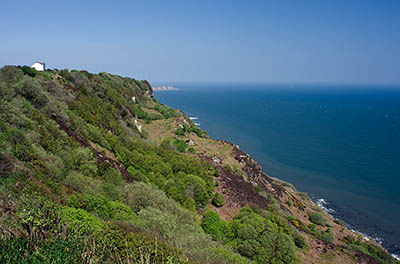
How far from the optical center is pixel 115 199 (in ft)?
49.4

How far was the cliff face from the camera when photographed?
718 centimetres

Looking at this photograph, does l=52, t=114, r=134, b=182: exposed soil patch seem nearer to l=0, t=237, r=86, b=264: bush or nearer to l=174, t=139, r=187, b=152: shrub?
l=0, t=237, r=86, b=264: bush

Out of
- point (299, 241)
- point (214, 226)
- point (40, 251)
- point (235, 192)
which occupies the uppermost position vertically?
point (40, 251)

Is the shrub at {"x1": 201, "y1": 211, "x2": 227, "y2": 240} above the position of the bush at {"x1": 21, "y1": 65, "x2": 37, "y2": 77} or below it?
below

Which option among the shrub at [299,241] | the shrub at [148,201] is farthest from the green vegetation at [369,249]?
the shrub at [148,201]

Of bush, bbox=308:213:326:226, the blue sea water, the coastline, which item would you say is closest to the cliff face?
bush, bbox=308:213:326:226

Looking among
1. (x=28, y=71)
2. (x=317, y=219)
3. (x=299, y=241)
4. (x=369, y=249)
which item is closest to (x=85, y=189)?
(x=299, y=241)

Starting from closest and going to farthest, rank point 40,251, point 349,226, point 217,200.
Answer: point 40,251 < point 217,200 < point 349,226

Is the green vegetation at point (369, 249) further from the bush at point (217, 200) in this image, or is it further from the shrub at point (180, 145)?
the shrub at point (180, 145)

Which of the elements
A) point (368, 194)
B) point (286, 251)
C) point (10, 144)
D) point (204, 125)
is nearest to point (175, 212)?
point (286, 251)

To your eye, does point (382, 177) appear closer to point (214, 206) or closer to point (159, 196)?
point (214, 206)

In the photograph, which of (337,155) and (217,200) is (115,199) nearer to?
(217,200)

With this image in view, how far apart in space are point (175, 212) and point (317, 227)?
20461mm

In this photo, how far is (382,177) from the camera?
2073 inches
